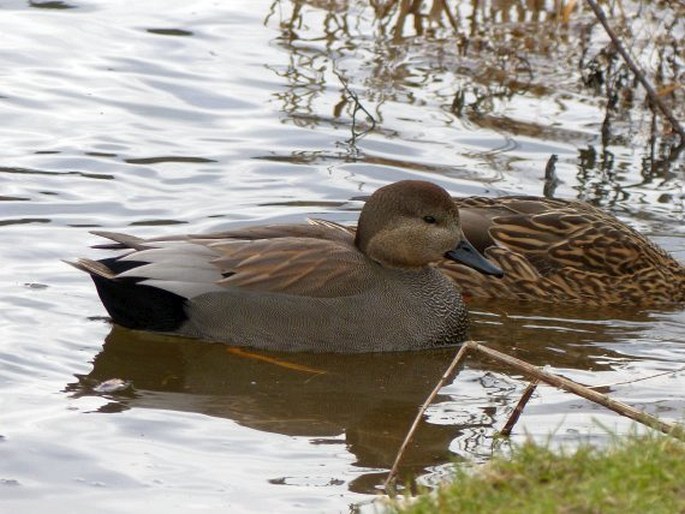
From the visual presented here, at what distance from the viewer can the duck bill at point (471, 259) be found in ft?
29.6

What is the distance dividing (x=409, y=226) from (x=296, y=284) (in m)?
0.77

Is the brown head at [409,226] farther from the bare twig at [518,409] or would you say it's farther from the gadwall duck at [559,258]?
the bare twig at [518,409]

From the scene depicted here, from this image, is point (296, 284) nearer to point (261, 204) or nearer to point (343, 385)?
point (343, 385)

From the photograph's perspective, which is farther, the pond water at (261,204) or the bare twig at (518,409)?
the pond water at (261,204)

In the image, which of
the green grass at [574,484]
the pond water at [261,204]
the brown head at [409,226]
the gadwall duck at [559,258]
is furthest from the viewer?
the gadwall duck at [559,258]

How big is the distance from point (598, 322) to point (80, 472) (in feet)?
13.2

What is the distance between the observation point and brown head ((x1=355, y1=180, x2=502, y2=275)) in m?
8.88

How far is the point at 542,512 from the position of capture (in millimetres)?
5262

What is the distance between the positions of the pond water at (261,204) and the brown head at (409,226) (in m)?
0.59

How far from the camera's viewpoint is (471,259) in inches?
357

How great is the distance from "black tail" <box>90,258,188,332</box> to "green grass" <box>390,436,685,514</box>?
3.18 m

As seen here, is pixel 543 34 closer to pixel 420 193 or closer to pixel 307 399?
pixel 420 193

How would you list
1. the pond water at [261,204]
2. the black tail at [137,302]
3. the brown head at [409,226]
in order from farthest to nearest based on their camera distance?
the brown head at [409,226]
the black tail at [137,302]
the pond water at [261,204]

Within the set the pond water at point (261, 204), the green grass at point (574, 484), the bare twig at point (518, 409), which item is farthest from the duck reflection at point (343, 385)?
the green grass at point (574, 484)
